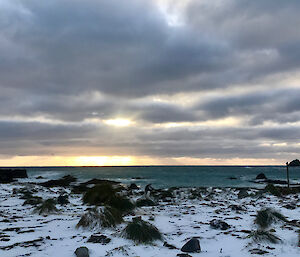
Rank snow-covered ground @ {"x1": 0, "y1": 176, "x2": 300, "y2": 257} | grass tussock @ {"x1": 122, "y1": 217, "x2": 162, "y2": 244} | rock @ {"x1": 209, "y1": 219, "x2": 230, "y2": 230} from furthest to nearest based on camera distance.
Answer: rock @ {"x1": 209, "y1": 219, "x2": 230, "y2": 230}, grass tussock @ {"x1": 122, "y1": 217, "x2": 162, "y2": 244}, snow-covered ground @ {"x1": 0, "y1": 176, "x2": 300, "y2": 257}

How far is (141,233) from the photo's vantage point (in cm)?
753

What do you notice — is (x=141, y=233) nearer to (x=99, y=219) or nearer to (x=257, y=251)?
(x=99, y=219)

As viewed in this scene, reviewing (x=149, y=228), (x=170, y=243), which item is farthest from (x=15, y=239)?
(x=170, y=243)

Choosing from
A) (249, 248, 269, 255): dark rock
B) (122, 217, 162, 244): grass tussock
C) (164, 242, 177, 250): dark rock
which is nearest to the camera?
(249, 248, 269, 255): dark rock

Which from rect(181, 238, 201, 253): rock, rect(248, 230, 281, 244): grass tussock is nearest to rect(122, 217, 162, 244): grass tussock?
rect(181, 238, 201, 253): rock

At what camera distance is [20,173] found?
6438 centimetres

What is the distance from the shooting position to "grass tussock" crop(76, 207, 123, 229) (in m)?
9.20

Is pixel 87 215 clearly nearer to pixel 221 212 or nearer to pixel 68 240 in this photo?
pixel 68 240

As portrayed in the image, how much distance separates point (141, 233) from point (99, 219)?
2438 mm

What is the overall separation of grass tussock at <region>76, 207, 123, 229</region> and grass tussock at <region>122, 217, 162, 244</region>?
1.67 metres

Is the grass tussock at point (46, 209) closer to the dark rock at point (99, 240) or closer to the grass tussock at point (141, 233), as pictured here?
the dark rock at point (99, 240)

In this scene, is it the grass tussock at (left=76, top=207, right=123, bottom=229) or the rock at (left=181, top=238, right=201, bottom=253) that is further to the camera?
the grass tussock at (left=76, top=207, right=123, bottom=229)

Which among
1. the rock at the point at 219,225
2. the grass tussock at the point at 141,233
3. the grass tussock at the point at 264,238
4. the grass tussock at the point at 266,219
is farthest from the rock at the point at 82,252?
the grass tussock at the point at 266,219

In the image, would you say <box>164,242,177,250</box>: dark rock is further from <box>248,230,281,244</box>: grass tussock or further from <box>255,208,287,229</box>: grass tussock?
<box>255,208,287,229</box>: grass tussock
